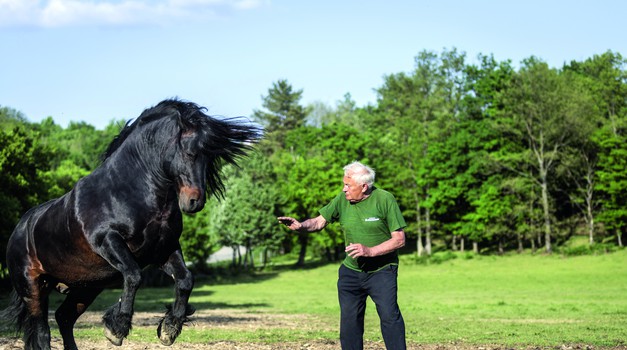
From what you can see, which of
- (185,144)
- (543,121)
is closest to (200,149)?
(185,144)

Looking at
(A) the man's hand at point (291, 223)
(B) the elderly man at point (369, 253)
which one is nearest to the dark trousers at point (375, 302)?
(B) the elderly man at point (369, 253)

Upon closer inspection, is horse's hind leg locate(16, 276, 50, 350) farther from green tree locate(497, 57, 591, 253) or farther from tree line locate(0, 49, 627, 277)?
green tree locate(497, 57, 591, 253)

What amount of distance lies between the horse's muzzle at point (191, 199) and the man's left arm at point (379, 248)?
1876 millimetres

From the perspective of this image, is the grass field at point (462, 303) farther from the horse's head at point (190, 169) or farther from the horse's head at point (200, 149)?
the horse's head at point (190, 169)

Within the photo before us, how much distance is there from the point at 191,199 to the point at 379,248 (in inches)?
95.8

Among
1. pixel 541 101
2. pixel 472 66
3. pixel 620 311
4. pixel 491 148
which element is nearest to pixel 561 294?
pixel 620 311

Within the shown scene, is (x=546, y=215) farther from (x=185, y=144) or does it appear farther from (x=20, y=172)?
(x=185, y=144)

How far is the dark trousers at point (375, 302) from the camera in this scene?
31.4 feet

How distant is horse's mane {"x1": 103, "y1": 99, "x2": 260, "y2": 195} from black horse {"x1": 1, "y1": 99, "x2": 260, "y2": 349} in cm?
1

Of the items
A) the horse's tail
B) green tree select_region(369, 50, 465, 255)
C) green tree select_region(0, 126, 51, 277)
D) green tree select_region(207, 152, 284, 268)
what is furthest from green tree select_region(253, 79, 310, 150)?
the horse's tail

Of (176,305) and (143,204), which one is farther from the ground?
(143,204)

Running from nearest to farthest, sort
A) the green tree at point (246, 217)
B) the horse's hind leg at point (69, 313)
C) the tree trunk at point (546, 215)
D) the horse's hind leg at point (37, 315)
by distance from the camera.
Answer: the horse's hind leg at point (37, 315) → the horse's hind leg at point (69, 313) → the tree trunk at point (546, 215) → the green tree at point (246, 217)

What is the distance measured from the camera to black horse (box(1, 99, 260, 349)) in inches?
341

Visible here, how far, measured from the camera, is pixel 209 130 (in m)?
8.95
